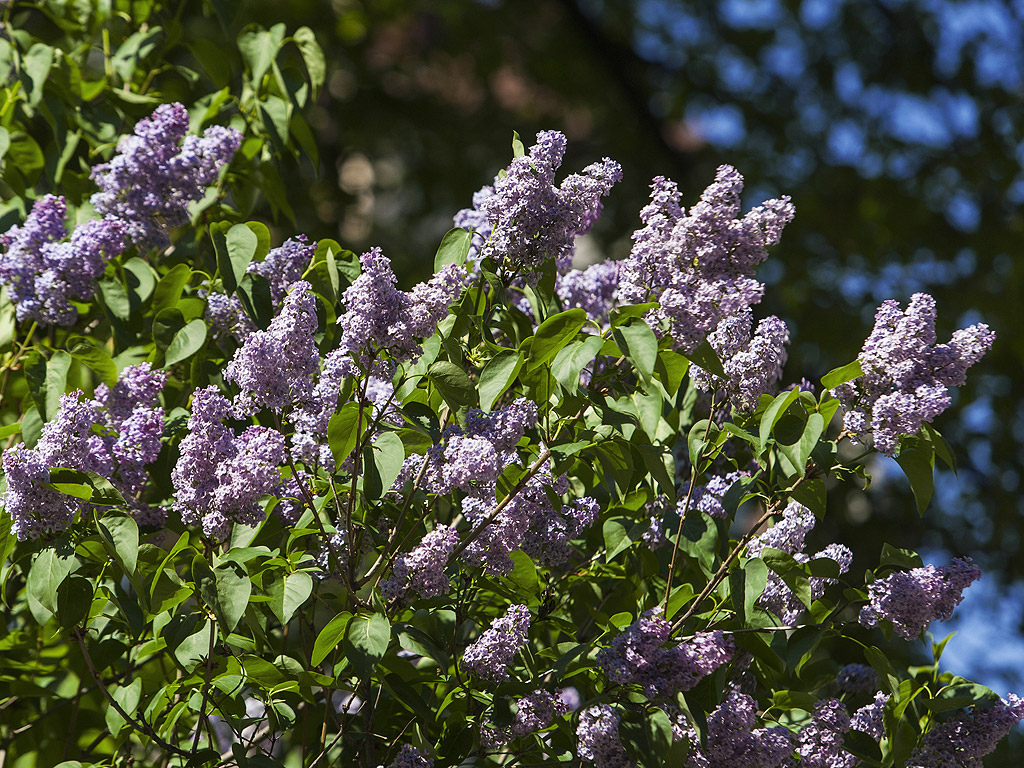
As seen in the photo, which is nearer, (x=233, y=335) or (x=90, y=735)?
(x=233, y=335)

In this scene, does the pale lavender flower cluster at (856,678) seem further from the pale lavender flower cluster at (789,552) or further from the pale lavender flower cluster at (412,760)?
the pale lavender flower cluster at (412,760)

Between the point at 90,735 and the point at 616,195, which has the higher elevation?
the point at 616,195

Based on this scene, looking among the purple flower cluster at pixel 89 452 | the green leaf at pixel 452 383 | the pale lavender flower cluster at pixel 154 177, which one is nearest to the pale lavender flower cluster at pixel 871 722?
the green leaf at pixel 452 383

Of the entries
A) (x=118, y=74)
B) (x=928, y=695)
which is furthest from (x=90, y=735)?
(x=928, y=695)

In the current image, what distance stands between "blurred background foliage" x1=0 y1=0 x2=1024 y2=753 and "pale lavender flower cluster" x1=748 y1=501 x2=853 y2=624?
4886 millimetres

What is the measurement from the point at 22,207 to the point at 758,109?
6.61 metres

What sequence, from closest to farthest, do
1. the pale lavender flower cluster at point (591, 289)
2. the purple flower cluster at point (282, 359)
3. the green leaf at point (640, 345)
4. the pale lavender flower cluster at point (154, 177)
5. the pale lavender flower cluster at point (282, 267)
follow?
the green leaf at point (640, 345)
the purple flower cluster at point (282, 359)
the pale lavender flower cluster at point (282, 267)
the pale lavender flower cluster at point (154, 177)
the pale lavender flower cluster at point (591, 289)

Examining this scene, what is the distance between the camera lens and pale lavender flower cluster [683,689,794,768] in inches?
55.9

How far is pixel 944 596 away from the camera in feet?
4.93

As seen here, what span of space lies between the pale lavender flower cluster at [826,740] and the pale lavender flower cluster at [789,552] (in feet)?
0.52

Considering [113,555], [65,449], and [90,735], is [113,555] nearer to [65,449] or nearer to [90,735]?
[65,449]

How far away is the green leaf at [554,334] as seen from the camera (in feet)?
4.50

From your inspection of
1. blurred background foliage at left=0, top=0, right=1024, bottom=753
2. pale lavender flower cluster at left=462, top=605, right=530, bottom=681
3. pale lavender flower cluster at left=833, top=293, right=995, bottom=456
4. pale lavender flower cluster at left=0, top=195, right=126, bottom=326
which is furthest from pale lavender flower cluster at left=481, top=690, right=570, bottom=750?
blurred background foliage at left=0, top=0, right=1024, bottom=753

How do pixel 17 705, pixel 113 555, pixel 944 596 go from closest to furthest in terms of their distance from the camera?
pixel 113 555, pixel 944 596, pixel 17 705
